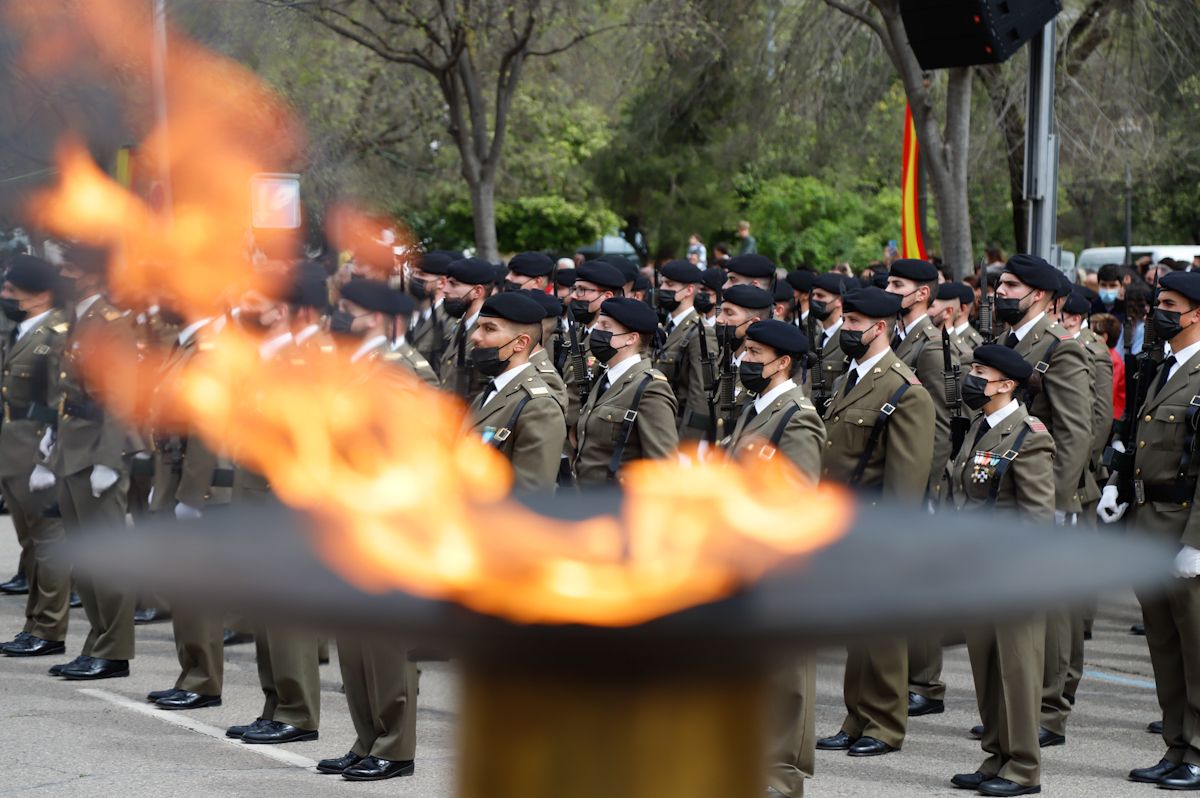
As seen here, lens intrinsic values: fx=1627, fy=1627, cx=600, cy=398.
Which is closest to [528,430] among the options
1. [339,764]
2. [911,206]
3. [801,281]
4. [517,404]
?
[517,404]

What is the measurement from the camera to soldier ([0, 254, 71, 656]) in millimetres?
8906

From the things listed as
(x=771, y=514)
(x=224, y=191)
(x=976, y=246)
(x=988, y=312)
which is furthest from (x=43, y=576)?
(x=976, y=246)

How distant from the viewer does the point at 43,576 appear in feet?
29.1

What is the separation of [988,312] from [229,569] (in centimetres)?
857

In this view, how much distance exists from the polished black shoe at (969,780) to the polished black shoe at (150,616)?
5.56 meters

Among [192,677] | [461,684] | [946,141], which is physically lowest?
[192,677]

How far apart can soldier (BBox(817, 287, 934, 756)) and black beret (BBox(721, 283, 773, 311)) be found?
1.56m

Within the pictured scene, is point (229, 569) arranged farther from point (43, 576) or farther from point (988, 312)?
point (988, 312)

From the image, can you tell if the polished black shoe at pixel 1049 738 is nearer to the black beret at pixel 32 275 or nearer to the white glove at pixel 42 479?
the white glove at pixel 42 479

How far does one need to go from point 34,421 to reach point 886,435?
4868mm

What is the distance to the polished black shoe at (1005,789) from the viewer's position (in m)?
6.20

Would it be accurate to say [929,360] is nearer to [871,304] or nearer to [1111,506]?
[871,304]

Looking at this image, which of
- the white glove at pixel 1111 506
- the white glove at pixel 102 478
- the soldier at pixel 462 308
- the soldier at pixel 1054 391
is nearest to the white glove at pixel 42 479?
the white glove at pixel 102 478

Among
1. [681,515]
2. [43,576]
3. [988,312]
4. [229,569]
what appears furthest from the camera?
[988,312]
